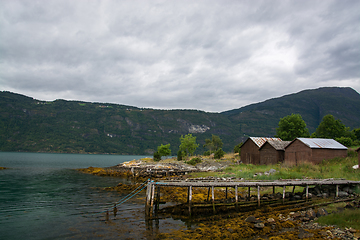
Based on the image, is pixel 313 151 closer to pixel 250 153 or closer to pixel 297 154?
pixel 297 154

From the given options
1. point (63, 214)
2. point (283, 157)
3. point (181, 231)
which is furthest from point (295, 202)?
point (283, 157)

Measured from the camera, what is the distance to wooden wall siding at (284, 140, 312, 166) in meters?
33.5

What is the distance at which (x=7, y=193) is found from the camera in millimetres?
24750

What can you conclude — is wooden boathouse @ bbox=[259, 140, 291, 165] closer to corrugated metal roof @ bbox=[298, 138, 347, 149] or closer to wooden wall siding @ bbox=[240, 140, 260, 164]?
wooden wall siding @ bbox=[240, 140, 260, 164]

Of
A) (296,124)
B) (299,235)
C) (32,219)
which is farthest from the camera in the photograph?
(296,124)

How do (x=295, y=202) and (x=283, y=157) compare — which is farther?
(x=283, y=157)

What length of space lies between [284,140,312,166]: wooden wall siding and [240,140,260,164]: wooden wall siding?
25.0 feet

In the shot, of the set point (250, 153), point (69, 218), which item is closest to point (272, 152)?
point (250, 153)

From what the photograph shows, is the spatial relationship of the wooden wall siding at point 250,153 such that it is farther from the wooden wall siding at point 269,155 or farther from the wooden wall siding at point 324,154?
the wooden wall siding at point 324,154

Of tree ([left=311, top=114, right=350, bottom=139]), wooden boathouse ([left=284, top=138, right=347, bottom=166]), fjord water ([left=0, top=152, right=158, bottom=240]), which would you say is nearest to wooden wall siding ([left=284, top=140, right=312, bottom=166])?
→ wooden boathouse ([left=284, top=138, right=347, bottom=166])

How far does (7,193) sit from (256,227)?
2666 cm

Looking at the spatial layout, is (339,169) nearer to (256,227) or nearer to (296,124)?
(256,227)

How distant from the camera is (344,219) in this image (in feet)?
38.5

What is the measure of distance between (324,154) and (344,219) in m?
25.2
